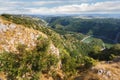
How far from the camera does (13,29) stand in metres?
99.4

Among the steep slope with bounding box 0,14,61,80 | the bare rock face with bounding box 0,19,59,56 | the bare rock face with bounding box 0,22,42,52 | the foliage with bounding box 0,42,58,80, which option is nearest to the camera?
the foliage with bounding box 0,42,58,80

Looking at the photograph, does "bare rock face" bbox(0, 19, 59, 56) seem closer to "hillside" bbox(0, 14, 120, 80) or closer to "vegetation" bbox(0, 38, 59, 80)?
"hillside" bbox(0, 14, 120, 80)

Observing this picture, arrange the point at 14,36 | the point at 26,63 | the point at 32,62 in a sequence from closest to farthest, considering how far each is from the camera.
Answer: the point at 26,63
the point at 32,62
the point at 14,36

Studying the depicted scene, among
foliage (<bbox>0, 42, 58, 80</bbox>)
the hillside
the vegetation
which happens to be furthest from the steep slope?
foliage (<bbox>0, 42, 58, 80</bbox>)

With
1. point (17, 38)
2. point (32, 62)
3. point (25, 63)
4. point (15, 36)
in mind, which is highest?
point (15, 36)

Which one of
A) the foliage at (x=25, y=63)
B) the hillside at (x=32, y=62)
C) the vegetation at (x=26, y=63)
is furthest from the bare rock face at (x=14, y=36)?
the foliage at (x=25, y=63)

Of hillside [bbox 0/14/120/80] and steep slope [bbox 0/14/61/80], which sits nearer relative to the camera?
hillside [bbox 0/14/120/80]

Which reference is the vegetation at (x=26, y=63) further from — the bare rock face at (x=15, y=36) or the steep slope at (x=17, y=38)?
the bare rock face at (x=15, y=36)

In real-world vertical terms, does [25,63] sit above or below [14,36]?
below

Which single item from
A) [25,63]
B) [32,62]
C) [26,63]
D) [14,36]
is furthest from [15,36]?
[25,63]

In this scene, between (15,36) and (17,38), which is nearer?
(17,38)

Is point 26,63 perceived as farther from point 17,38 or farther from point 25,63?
point 17,38

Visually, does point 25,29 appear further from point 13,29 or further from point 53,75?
point 53,75

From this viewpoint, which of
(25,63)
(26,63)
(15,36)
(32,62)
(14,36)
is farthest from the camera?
(15,36)
